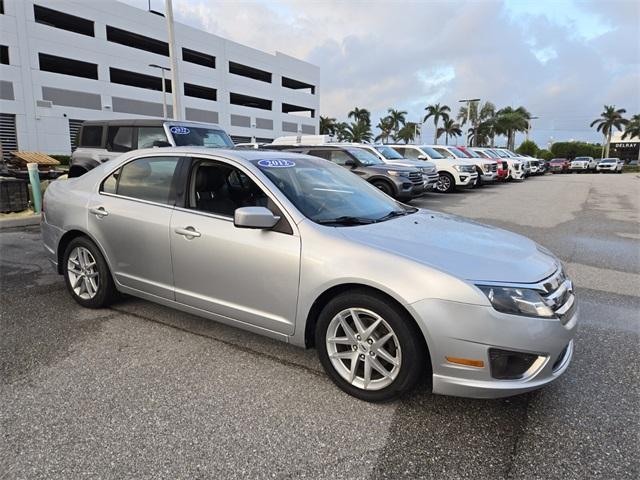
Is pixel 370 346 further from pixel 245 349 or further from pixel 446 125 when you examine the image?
pixel 446 125

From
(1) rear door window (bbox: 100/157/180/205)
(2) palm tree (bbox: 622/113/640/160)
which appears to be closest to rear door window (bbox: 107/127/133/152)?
(1) rear door window (bbox: 100/157/180/205)

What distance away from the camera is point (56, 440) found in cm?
249

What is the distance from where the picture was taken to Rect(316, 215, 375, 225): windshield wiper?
3.27 m

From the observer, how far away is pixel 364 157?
519 inches

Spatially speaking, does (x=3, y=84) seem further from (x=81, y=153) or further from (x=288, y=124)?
(x=288, y=124)

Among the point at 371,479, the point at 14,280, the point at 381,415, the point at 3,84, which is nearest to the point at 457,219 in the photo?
the point at 381,415

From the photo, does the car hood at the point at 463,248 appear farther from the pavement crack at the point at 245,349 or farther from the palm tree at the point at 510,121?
the palm tree at the point at 510,121

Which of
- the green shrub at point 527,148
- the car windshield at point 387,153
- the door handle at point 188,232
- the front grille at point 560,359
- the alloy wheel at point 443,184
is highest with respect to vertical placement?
the green shrub at point 527,148

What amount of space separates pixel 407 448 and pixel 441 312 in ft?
2.50

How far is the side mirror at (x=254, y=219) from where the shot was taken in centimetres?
309

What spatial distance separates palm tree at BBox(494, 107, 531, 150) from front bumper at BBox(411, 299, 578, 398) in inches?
2665

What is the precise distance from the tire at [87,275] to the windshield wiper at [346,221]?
2272 millimetres

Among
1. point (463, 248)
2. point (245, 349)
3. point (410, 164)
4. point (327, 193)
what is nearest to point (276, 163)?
point (327, 193)

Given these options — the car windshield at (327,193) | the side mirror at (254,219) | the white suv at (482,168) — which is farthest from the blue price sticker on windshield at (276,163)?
the white suv at (482,168)
